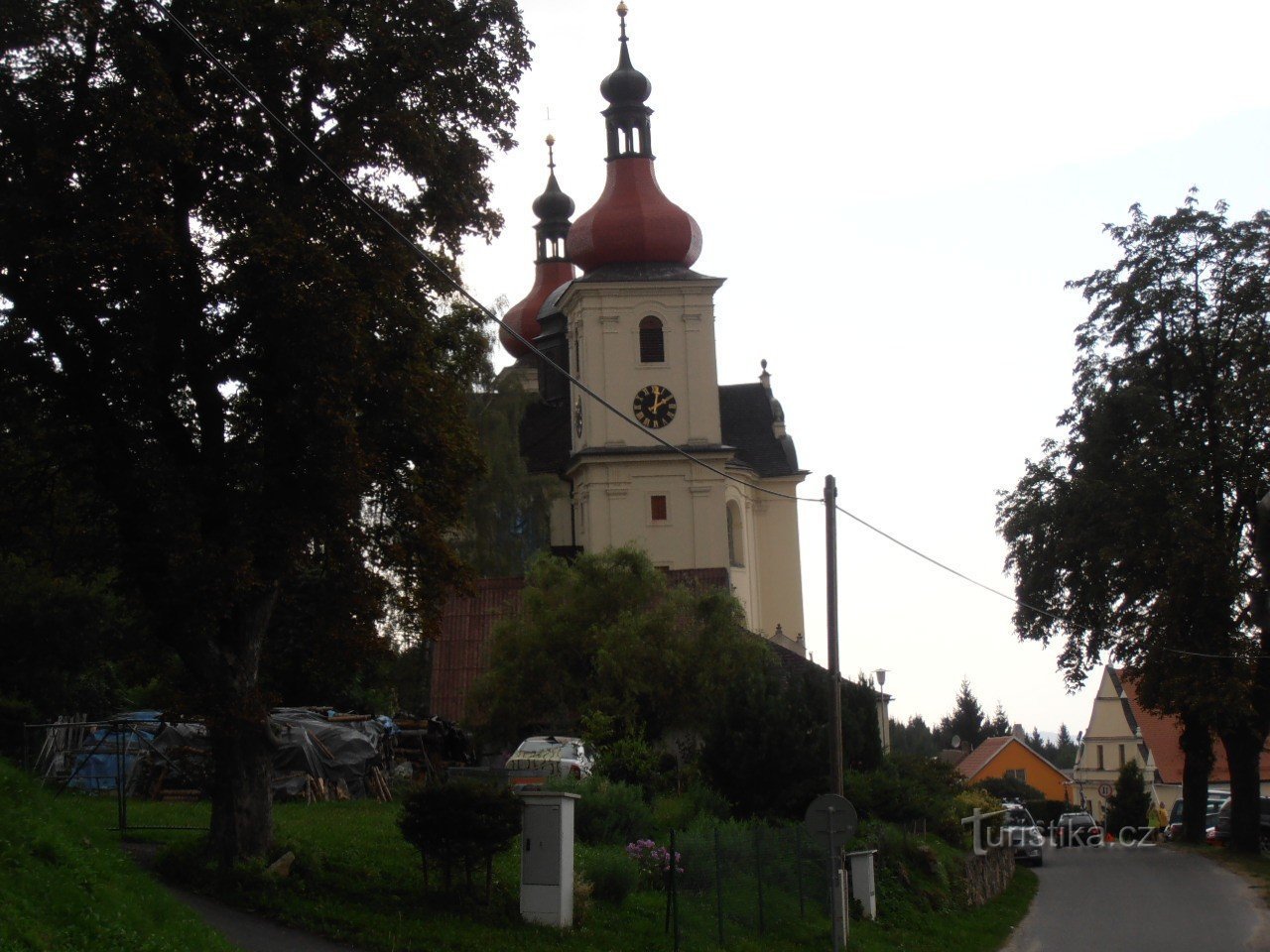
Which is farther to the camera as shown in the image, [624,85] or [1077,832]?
[624,85]

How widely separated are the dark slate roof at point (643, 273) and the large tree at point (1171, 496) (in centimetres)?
2253

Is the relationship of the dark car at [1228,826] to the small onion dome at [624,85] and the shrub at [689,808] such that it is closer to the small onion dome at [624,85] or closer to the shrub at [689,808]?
the shrub at [689,808]

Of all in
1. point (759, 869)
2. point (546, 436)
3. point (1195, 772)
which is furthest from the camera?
point (546, 436)

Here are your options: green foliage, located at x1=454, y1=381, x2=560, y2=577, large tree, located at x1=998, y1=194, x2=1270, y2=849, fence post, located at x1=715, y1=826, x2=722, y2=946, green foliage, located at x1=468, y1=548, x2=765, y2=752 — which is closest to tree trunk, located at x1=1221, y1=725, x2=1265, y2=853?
large tree, located at x1=998, y1=194, x2=1270, y2=849

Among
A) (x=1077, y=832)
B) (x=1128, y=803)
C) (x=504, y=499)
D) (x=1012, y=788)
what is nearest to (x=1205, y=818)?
(x=1077, y=832)

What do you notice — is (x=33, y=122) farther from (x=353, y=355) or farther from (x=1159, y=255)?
(x=1159, y=255)

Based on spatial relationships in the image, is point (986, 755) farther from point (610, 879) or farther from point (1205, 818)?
point (610, 879)

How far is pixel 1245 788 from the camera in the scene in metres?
40.6

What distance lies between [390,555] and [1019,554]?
2808cm

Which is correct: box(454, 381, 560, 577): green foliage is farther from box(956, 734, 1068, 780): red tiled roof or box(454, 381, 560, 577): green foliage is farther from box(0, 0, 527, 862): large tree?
box(956, 734, 1068, 780): red tiled roof

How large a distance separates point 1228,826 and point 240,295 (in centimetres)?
3289

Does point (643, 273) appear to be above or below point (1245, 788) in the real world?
above

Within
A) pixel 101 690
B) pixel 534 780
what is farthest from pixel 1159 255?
pixel 101 690

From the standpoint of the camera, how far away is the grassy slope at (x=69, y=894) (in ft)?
39.2
